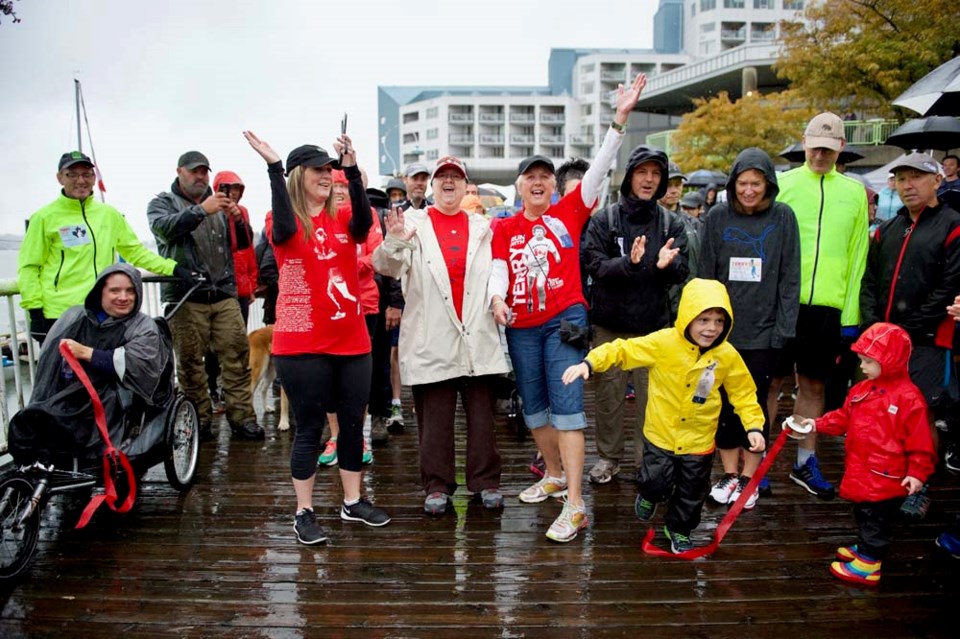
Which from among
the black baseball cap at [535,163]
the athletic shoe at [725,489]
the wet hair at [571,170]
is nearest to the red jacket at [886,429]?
the athletic shoe at [725,489]

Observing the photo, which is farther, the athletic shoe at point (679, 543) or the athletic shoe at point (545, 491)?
the athletic shoe at point (545, 491)

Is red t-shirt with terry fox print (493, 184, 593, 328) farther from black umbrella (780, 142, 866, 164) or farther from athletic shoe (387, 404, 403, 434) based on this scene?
black umbrella (780, 142, 866, 164)

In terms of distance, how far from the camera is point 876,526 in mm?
3416

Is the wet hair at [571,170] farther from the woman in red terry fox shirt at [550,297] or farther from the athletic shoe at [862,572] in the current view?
the athletic shoe at [862,572]

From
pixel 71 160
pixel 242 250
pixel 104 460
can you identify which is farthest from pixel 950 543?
pixel 71 160

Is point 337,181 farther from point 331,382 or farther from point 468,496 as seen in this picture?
point 468,496

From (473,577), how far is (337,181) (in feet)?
8.71

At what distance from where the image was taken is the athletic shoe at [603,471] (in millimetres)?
4801

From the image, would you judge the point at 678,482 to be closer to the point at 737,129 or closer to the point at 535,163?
the point at 535,163

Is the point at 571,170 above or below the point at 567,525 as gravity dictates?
above

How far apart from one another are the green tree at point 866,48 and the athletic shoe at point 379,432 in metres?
14.2

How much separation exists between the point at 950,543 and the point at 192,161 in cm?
567

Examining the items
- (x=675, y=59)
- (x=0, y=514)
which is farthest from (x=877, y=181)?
(x=675, y=59)

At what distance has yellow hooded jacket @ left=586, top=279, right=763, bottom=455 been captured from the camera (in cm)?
359
